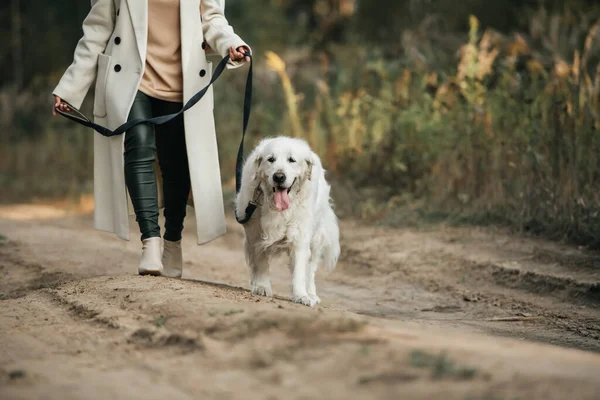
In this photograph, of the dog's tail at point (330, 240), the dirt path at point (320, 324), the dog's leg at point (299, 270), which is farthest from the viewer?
the dog's tail at point (330, 240)

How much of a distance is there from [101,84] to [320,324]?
8.69 feet

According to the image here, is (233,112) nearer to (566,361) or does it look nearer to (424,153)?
(424,153)

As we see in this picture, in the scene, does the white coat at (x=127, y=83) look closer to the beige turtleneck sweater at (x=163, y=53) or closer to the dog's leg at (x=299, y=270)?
the beige turtleneck sweater at (x=163, y=53)

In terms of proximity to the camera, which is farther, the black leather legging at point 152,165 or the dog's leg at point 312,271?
the dog's leg at point 312,271

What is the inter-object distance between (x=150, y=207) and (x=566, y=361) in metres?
3.06

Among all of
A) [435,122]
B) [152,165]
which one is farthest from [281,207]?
[435,122]

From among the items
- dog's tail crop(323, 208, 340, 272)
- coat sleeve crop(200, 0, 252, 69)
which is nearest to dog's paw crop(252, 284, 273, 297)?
dog's tail crop(323, 208, 340, 272)

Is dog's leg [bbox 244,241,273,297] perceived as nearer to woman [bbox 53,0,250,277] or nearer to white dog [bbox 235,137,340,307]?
white dog [bbox 235,137,340,307]

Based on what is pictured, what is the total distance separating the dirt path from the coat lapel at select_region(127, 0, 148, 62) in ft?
4.89

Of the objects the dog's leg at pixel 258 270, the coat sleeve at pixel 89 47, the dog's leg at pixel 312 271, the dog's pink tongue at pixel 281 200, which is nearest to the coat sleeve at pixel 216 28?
the coat sleeve at pixel 89 47

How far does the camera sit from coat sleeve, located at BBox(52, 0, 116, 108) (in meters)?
5.58

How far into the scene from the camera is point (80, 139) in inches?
546

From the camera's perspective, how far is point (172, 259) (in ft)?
19.6

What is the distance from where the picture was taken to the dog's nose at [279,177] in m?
5.17
